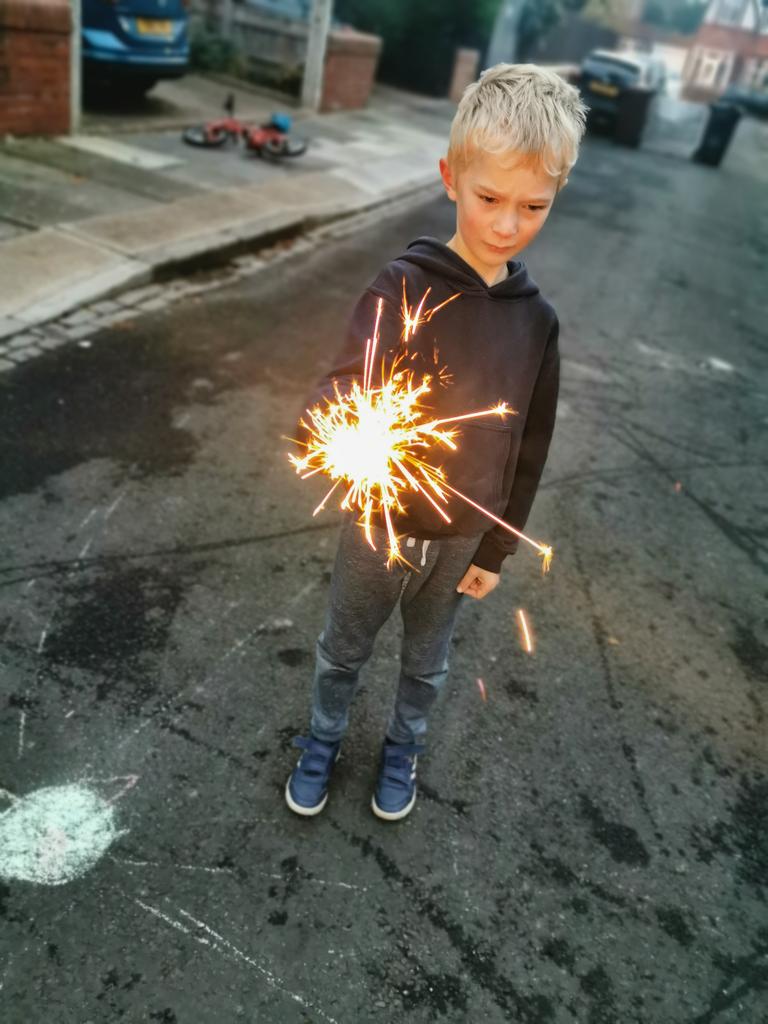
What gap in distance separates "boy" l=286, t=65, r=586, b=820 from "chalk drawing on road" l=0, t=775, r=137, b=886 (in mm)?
559

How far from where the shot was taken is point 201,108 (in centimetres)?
1156

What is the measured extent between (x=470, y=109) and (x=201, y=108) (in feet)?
37.6

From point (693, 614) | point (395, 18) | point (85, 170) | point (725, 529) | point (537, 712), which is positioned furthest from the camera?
point (395, 18)

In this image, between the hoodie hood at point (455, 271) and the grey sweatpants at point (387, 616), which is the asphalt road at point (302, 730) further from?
the hoodie hood at point (455, 271)

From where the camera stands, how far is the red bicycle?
964 cm

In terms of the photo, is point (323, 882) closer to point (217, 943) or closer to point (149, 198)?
point (217, 943)

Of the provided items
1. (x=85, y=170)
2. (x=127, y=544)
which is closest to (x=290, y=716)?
(x=127, y=544)

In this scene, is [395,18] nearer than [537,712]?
No

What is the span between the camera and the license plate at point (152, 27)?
363 inches

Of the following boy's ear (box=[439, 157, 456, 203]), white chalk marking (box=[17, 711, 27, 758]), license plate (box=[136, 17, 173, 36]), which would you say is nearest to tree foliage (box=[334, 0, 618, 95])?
license plate (box=[136, 17, 173, 36])

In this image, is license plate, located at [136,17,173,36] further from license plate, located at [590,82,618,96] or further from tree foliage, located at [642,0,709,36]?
tree foliage, located at [642,0,709,36]

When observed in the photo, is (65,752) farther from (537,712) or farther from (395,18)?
(395,18)

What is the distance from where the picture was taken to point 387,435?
1.85m

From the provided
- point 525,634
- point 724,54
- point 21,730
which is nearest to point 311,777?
point 21,730
